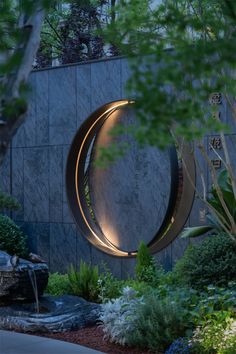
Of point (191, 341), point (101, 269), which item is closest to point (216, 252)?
point (191, 341)

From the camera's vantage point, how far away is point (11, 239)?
15000mm

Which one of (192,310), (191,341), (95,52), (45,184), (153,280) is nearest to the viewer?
(191,341)

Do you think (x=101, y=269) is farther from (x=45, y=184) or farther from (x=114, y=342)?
(x=114, y=342)

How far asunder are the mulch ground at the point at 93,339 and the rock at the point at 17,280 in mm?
1143

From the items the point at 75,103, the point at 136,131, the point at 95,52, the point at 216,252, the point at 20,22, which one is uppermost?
the point at 95,52

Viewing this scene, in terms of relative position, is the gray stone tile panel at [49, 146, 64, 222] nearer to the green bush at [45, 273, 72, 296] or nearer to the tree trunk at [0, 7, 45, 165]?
the green bush at [45, 273, 72, 296]

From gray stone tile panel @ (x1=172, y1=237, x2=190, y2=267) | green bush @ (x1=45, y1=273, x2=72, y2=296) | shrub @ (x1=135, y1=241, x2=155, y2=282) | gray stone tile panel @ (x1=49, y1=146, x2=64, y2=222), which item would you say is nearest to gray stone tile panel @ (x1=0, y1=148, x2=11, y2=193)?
gray stone tile panel @ (x1=49, y1=146, x2=64, y2=222)

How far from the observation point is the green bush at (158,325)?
8.55 meters

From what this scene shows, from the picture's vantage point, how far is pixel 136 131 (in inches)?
175

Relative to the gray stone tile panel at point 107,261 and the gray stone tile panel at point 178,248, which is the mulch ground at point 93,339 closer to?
the gray stone tile panel at point 178,248

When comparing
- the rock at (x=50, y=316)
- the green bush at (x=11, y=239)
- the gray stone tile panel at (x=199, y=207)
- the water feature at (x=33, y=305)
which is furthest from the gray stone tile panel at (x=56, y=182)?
the rock at (x=50, y=316)

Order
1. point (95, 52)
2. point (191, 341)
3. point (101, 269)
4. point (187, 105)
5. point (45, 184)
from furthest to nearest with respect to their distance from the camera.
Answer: point (95, 52)
point (45, 184)
point (101, 269)
point (191, 341)
point (187, 105)

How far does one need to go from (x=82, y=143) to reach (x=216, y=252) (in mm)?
5681

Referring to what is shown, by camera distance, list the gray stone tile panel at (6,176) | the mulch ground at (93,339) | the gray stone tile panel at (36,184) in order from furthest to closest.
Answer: the gray stone tile panel at (6,176) → the gray stone tile panel at (36,184) → the mulch ground at (93,339)
